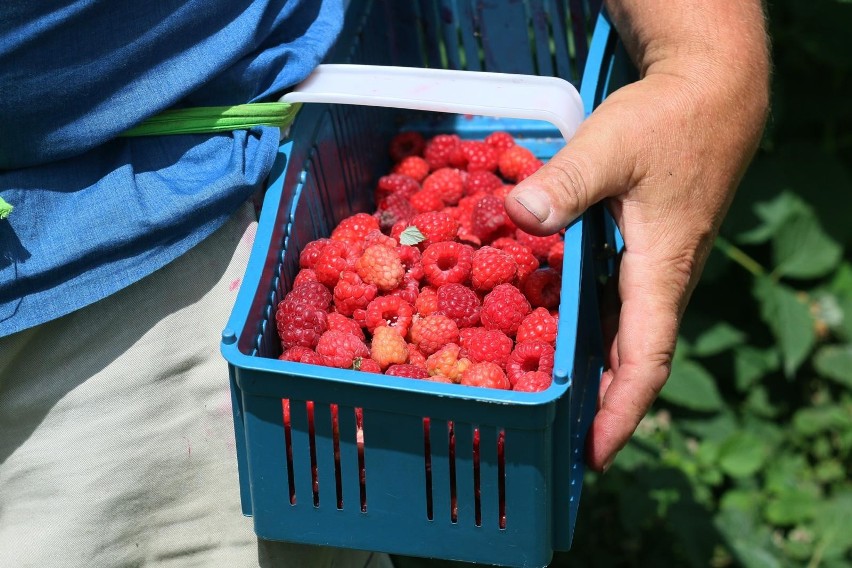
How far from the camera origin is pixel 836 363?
261 cm

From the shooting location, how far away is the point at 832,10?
2.45 meters

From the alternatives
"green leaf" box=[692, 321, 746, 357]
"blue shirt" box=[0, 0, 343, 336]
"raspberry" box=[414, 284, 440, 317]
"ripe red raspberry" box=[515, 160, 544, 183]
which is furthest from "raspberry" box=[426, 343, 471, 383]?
"green leaf" box=[692, 321, 746, 357]

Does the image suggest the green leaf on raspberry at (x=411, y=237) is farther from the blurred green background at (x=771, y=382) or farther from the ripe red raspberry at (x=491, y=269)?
the blurred green background at (x=771, y=382)

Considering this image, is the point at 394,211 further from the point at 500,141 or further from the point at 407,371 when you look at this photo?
the point at 407,371

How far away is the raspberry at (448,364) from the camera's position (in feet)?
4.18

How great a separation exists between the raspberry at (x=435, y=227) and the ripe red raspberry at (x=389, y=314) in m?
0.11

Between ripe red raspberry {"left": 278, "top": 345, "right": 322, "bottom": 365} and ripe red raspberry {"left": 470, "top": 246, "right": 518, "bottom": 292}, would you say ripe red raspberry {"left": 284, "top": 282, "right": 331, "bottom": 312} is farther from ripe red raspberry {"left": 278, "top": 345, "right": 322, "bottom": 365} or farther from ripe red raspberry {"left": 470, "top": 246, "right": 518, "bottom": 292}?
ripe red raspberry {"left": 470, "top": 246, "right": 518, "bottom": 292}

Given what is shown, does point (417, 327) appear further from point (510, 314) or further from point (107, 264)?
point (107, 264)

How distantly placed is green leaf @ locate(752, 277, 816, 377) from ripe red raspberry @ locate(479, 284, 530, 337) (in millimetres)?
1287

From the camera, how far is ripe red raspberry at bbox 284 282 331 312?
4.25 ft

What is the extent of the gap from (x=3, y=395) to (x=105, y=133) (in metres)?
0.33

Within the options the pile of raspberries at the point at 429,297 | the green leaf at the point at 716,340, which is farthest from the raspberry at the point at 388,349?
the green leaf at the point at 716,340

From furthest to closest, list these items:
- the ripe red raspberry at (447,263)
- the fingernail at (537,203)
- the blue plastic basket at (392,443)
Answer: the ripe red raspberry at (447,263), the fingernail at (537,203), the blue plastic basket at (392,443)

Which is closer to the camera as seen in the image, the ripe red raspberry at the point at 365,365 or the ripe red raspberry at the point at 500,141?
the ripe red raspberry at the point at 365,365
